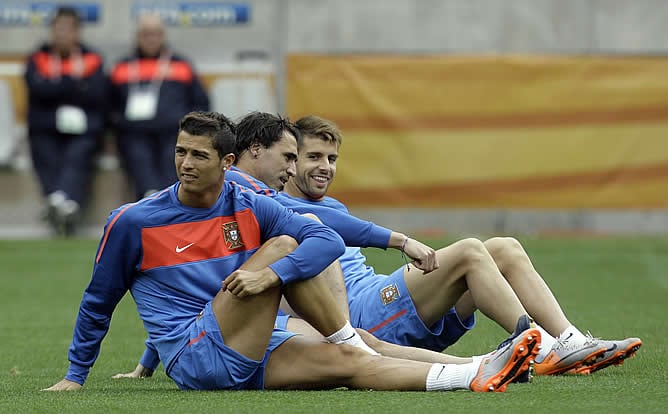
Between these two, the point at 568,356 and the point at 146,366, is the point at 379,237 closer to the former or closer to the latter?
the point at 568,356

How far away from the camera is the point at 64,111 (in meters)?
14.2

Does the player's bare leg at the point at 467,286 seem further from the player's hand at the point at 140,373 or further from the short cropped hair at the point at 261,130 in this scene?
the player's hand at the point at 140,373

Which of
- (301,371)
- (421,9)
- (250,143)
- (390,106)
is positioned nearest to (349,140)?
(390,106)

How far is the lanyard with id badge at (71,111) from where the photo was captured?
14.1 meters

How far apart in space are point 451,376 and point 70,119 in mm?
9529

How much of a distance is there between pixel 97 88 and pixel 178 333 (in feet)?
29.5

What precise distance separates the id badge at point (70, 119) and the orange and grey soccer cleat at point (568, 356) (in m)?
9.04

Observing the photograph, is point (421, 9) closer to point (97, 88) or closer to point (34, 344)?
point (97, 88)

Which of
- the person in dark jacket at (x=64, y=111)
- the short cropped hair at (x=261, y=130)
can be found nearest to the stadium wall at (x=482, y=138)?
the person in dark jacket at (x=64, y=111)

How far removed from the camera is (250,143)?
21.4ft

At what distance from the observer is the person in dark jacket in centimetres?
1407

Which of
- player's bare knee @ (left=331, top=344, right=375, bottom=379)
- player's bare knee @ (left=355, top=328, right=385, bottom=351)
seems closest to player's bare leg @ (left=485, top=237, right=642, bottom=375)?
player's bare knee @ (left=355, top=328, right=385, bottom=351)

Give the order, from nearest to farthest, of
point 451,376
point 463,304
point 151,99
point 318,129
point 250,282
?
point 250,282, point 451,376, point 463,304, point 318,129, point 151,99

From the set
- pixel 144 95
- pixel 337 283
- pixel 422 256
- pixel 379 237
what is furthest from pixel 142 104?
pixel 422 256
